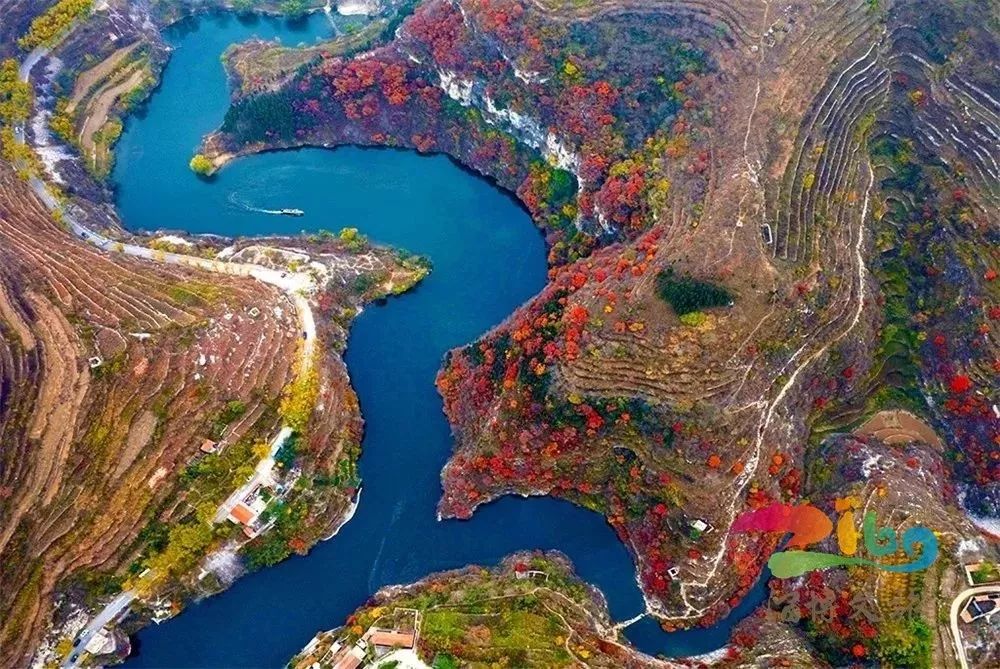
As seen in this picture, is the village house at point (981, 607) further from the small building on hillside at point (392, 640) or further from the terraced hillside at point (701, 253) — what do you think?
the small building on hillside at point (392, 640)

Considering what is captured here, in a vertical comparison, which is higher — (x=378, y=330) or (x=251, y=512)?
(x=378, y=330)

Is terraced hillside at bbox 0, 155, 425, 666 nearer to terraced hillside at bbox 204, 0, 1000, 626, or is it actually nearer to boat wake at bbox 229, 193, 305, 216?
boat wake at bbox 229, 193, 305, 216

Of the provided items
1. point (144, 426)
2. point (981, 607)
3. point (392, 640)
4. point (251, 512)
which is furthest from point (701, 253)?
point (144, 426)

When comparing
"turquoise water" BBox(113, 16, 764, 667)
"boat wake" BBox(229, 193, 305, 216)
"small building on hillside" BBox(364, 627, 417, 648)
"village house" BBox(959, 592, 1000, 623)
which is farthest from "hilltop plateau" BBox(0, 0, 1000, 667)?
"boat wake" BBox(229, 193, 305, 216)

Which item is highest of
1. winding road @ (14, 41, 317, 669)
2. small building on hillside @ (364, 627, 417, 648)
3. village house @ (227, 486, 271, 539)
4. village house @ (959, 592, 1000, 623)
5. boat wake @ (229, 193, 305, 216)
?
boat wake @ (229, 193, 305, 216)

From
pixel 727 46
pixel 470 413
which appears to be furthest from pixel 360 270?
pixel 727 46

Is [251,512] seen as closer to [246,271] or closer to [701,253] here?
[246,271]

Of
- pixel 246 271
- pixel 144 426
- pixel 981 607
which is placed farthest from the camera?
pixel 246 271
